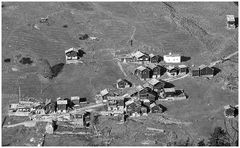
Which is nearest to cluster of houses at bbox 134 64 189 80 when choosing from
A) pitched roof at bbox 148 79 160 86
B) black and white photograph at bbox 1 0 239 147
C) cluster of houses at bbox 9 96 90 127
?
black and white photograph at bbox 1 0 239 147

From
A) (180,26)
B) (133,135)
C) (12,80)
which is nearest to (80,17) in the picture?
(180,26)

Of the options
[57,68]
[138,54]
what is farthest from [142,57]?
[57,68]

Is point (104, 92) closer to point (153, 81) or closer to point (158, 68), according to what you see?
point (153, 81)

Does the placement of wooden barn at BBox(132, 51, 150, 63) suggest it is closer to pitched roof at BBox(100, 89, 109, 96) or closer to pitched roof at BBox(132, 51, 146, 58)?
pitched roof at BBox(132, 51, 146, 58)

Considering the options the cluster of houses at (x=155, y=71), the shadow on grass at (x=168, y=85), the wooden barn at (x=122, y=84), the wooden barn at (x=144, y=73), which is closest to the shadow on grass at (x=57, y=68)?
the wooden barn at (x=122, y=84)

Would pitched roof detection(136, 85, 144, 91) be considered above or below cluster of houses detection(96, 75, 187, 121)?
above

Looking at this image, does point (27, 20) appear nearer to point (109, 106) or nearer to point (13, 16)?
point (13, 16)

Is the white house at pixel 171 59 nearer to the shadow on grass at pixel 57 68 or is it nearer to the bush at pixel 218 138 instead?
the shadow on grass at pixel 57 68

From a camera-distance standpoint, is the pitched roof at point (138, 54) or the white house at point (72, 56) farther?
the white house at point (72, 56)
